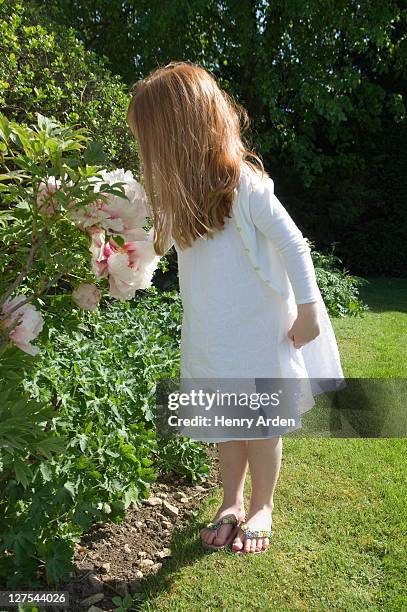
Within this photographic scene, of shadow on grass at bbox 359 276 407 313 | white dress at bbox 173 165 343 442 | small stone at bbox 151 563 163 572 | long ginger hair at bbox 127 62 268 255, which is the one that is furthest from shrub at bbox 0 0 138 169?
shadow on grass at bbox 359 276 407 313

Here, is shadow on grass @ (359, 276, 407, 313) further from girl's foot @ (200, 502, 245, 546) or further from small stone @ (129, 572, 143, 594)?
small stone @ (129, 572, 143, 594)

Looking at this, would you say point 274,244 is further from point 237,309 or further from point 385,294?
point 385,294

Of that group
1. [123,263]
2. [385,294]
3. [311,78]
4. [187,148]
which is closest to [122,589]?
[123,263]

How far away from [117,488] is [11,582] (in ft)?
1.54

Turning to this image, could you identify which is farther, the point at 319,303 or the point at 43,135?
the point at 319,303

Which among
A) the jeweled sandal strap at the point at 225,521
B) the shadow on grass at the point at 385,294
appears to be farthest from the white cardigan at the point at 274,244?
the shadow on grass at the point at 385,294

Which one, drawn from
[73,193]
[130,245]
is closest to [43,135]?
[73,193]

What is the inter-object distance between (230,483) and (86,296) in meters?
1.08

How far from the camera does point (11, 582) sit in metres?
1.78

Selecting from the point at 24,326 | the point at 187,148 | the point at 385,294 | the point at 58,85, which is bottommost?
the point at 385,294

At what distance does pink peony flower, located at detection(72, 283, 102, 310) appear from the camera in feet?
4.93

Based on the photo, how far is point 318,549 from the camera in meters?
2.12

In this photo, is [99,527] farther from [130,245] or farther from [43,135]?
[43,135]

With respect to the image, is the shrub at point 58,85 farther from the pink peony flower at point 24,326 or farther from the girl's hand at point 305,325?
the pink peony flower at point 24,326
